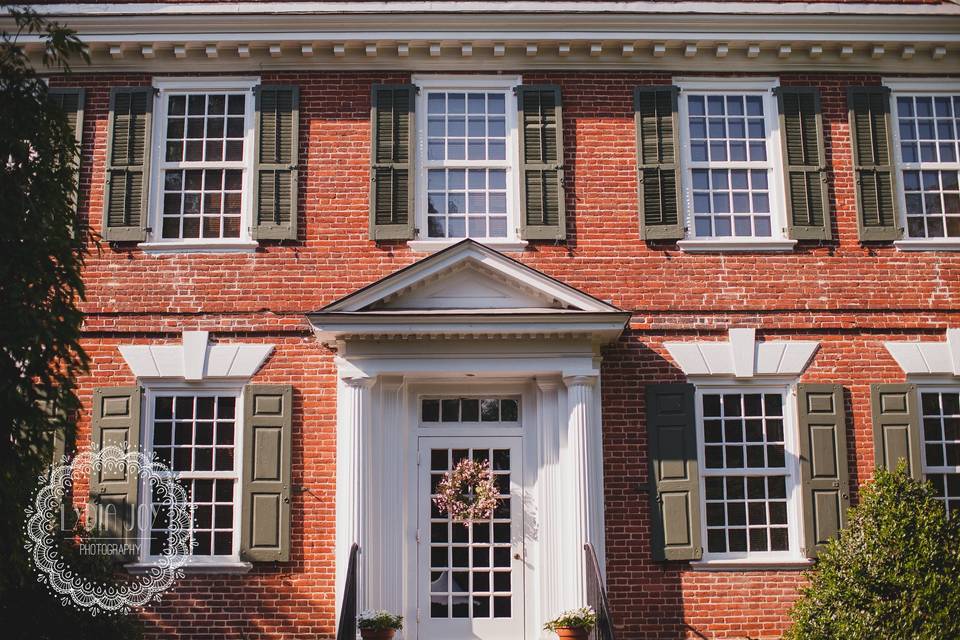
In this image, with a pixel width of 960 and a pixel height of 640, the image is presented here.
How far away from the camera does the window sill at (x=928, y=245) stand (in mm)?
11148

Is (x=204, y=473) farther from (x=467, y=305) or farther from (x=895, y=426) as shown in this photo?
(x=895, y=426)

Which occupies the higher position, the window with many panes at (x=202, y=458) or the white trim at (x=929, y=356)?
the white trim at (x=929, y=356)

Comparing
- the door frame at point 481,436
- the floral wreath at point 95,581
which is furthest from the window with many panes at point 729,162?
the floral wreath at point 95,581

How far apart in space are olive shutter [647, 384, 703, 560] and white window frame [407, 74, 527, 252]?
2327 mm

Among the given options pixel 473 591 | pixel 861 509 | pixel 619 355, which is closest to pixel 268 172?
pixel 619 355

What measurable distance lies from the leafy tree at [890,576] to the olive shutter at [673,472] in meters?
1.28

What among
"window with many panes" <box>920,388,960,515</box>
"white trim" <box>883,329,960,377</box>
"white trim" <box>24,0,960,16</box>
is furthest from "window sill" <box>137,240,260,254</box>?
"window with many panes" <box>920,388,960,515</box>

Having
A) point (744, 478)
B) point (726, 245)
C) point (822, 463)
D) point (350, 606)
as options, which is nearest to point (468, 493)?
point (350, 606)

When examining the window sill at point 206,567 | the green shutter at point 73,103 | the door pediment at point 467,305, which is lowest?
the window sill at point 206,567

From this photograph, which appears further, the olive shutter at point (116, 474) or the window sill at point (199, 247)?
the window sill at point (199, 247)

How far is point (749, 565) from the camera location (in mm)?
10391

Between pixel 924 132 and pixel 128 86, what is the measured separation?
9.13 metres

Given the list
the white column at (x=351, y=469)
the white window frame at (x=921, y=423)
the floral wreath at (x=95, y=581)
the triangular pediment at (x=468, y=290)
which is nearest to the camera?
the floral wreath at (x=95, y=581)

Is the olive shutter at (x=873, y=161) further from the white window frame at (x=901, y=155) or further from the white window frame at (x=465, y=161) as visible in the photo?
the white window frame at (x=465, y=161)
